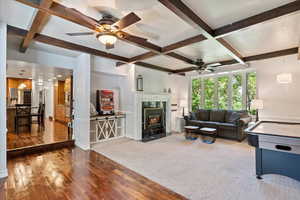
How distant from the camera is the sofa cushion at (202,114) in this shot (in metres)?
6.19

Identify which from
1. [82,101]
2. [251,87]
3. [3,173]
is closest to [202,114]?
[251,87]

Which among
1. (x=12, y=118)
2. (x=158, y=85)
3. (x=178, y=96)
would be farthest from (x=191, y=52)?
(x=12, y=118)

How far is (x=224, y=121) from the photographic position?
5.69 m

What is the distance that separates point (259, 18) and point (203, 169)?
2.69 m

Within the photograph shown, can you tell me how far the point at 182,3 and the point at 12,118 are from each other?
22.2ft

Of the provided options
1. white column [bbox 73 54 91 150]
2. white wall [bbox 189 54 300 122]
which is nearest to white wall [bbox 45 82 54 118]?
white column [bbox 73 54 91 150]

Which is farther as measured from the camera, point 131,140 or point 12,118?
point 12,118

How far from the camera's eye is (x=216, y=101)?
252 inches

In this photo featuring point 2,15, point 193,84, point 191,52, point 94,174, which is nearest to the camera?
point 2,15

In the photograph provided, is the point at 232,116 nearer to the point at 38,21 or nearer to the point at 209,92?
the point at 209,92

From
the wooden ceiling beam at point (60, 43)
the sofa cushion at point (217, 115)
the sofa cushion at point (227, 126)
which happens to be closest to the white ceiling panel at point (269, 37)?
the sofa cushion at point (227, 126)

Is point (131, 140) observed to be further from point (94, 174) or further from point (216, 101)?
point (216, 101)

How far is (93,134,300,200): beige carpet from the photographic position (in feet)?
7.07

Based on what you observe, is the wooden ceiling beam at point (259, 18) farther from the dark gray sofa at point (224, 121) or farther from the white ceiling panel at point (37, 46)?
the white ceiling panel at point (37, 46)
